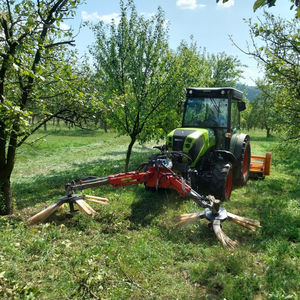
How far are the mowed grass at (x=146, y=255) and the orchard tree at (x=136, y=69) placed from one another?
388 centimetres

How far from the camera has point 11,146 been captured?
560 centimetres

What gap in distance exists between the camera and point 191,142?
249 inches

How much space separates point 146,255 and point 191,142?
2.96m

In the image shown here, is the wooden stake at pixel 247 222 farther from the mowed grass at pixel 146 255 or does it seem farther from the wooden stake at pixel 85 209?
the wooden stake at pixel 85 209

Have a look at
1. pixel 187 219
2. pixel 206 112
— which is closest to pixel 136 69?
pixel 206 112

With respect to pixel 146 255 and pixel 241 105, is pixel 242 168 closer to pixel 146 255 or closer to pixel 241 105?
pixel 241 105

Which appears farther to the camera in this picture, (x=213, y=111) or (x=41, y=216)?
(x=213, y=111)

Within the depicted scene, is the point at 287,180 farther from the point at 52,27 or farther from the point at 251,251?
the point at 52,27

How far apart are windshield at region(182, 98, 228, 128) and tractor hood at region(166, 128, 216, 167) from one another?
0.62m

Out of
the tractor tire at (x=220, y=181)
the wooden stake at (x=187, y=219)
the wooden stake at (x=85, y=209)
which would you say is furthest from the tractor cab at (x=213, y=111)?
the wooden stake at (x=85, y=209)

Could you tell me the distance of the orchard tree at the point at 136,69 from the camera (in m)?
9.12

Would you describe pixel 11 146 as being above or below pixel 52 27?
below

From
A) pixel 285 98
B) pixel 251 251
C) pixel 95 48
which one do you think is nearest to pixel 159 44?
pixel 95 48

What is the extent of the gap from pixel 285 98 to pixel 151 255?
6727 millimetres
